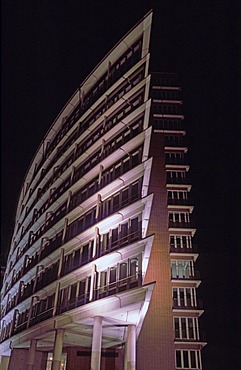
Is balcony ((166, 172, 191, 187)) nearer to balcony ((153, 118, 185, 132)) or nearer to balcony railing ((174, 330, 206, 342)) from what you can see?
balcony ((153, 118, 185, 132))

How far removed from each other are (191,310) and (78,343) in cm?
1036

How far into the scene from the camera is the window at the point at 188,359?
27875 millimetres

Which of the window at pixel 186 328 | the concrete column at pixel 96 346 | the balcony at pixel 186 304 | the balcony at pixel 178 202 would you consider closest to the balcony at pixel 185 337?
the window at pixel 186 328

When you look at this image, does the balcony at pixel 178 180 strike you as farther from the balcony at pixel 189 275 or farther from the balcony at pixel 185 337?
the balcony at pixel 185 337

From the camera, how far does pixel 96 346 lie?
62.2 feet

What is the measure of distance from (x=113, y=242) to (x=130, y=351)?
6.80m

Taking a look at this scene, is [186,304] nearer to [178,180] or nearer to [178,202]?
[178,202]

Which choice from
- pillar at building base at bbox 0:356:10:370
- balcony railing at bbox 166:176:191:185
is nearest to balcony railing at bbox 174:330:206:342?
balcony railing at bbox 166:176:191:185

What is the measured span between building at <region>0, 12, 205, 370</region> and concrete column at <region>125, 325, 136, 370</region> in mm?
63

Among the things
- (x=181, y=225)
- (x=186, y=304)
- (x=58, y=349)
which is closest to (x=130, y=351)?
(x=58, y=349)

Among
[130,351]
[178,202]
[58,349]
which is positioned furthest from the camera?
[178,202]

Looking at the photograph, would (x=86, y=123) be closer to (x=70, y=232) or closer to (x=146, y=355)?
(x=70, y=232)

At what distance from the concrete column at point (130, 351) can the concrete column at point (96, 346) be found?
1.71 metres

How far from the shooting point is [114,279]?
21.2m
